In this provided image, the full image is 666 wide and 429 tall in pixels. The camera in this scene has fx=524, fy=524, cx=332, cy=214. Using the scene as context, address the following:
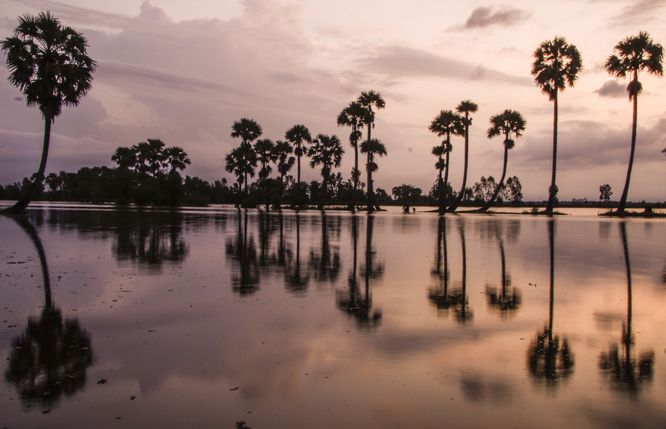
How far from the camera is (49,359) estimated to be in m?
5.28

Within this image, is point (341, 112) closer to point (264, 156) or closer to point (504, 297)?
point (264, 156)

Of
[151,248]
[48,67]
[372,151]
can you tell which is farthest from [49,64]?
[372,151]

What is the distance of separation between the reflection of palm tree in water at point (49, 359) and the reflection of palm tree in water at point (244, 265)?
10.6 ft

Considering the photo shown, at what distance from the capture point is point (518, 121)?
66438 mm

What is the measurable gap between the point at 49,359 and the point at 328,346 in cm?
287

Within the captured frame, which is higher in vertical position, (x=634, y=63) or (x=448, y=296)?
(x=634, y=63)

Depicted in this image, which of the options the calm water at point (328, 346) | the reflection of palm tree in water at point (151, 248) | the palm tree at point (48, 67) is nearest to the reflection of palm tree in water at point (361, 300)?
the calm water at point (328, 346)

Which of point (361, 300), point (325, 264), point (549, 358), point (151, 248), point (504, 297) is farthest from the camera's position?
point (151, 248)

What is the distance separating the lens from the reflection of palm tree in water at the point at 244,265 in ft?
32.2

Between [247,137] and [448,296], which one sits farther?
[247,137]

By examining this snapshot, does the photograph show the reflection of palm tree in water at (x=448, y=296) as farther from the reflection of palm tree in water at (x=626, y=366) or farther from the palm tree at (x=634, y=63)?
the palm tree at (x=634, y=63)

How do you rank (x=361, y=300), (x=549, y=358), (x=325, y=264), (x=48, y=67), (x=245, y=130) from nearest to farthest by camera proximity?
(x=549, y=358) → (x=361, y=300) → (x=325, y=264) → (x=48, y=67) → (x=245, y=130)

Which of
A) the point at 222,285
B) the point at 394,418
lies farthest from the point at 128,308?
the point at 394,418

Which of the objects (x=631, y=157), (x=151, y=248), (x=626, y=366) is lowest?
(x=626, y=366)
